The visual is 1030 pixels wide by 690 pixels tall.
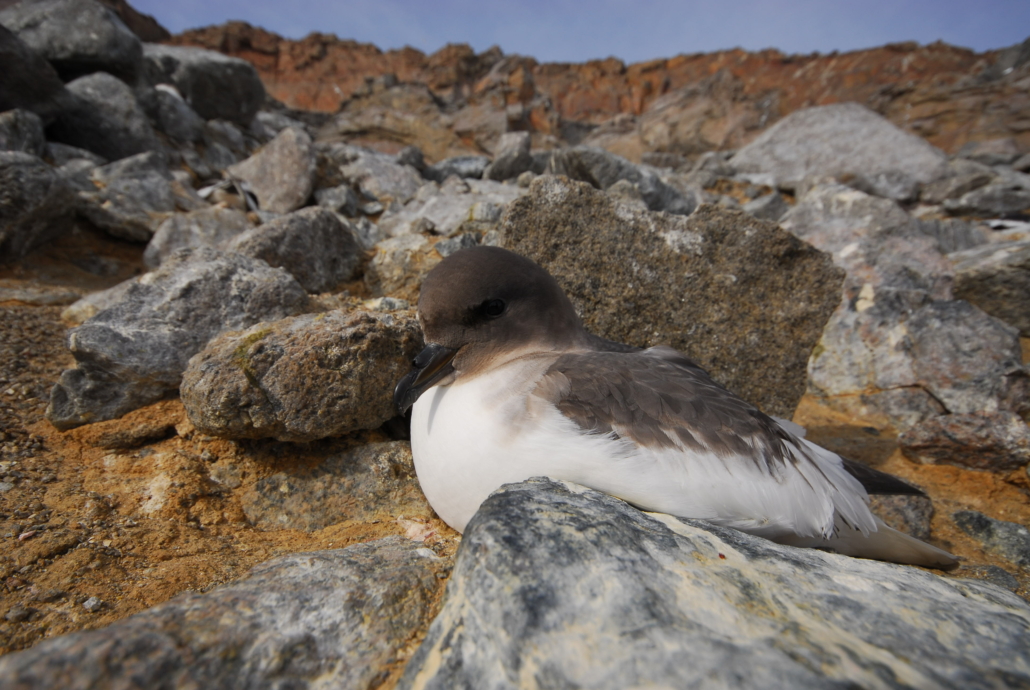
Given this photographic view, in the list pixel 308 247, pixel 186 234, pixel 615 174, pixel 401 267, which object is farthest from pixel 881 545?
pixel 186 234

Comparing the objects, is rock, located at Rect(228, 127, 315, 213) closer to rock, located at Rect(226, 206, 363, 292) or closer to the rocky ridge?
the rocky ridge

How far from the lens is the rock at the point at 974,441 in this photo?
140 inches

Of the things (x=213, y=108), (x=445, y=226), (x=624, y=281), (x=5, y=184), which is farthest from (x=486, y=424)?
(x=213, y=108)

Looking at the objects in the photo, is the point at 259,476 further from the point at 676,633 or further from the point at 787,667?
the point at 787,667

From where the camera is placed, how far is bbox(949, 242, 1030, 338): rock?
516 cm

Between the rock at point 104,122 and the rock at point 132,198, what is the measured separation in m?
1.64

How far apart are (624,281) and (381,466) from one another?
191 cm

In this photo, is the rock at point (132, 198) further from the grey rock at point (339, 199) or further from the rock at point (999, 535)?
the rock at point (999, 535)

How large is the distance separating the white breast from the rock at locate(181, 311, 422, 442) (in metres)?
0.49

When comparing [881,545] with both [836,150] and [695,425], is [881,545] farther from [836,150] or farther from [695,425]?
[836,150]

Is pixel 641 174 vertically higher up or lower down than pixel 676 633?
higher up

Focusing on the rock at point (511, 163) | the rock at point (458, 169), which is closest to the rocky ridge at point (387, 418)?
the rock at point (511, 163)

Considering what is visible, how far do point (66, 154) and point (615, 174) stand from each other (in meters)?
7.45

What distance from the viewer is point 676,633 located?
3.90 feet
